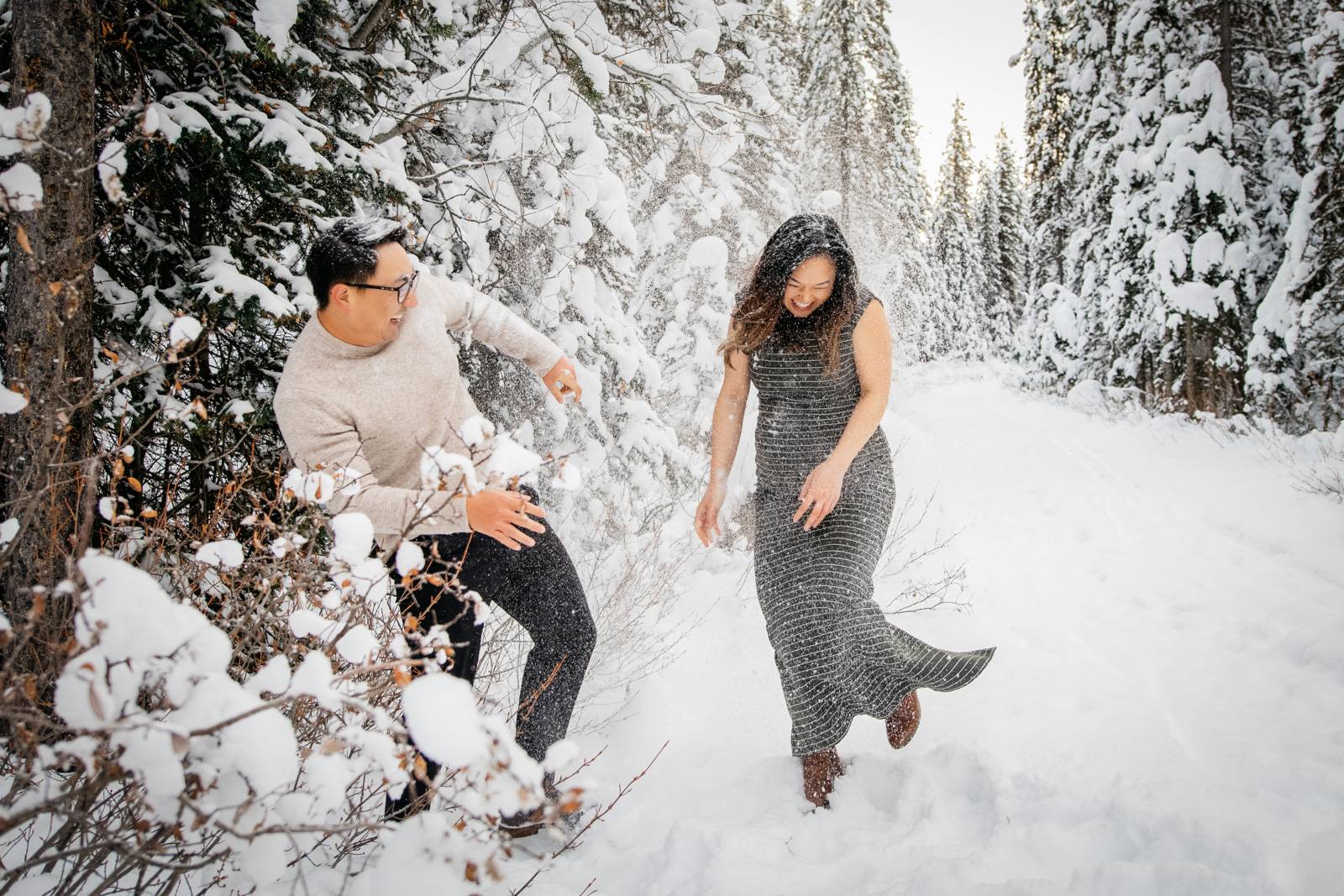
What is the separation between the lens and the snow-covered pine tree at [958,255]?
3158cm

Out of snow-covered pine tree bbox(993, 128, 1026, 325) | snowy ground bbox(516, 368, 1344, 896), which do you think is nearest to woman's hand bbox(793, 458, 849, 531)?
snowy ground bbox(516, 368, 1344, 896)

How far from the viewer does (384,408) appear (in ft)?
6.97

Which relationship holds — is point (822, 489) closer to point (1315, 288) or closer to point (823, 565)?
point (823, 565)

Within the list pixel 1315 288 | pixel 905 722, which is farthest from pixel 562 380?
pixel 1315 288

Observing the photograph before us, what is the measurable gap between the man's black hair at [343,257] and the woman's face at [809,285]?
1482 mm

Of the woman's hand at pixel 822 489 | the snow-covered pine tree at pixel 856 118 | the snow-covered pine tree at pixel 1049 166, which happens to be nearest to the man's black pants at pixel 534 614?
the woman's hand at pixel 822 489

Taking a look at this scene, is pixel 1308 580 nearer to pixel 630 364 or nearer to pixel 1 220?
pixel 630 364

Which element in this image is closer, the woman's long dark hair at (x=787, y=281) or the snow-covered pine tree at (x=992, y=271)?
the woman's long dark hair at (x=787, y=281)

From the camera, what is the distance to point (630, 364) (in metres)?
5.69

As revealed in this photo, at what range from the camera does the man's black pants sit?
7.54 ft

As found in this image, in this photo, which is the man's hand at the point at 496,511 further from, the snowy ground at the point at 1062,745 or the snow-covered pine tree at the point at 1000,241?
the snow-covered pine tree at the point at 1000,241

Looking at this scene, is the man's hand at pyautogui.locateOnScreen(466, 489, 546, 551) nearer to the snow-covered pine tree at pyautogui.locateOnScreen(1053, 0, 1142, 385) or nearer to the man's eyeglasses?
the man's eyeglasses

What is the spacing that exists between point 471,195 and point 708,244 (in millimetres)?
3537

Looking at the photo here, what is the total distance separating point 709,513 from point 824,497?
2.08 feet
